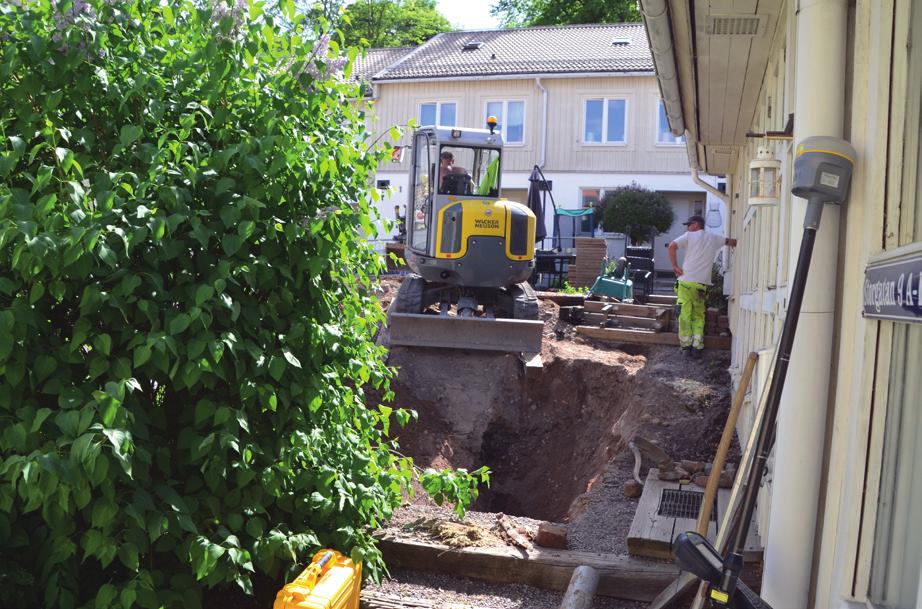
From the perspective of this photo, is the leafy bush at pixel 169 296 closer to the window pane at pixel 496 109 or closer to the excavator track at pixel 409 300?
the excavator track at pixel 409 300

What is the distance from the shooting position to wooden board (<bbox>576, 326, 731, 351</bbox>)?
12656 millimetres

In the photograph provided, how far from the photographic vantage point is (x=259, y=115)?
4.04m

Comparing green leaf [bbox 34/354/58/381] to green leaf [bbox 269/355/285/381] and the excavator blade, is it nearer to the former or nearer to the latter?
green leaf [bbox 269/355/285/381]

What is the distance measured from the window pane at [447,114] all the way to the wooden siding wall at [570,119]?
0.72ft

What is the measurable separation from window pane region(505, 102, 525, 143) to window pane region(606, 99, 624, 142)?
2.64m

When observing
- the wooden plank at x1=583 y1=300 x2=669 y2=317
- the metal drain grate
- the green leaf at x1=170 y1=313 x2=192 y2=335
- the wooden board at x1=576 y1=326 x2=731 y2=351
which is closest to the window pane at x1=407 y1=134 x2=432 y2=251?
the wooden board at x1=576 y1=326 x2=731 y2=351

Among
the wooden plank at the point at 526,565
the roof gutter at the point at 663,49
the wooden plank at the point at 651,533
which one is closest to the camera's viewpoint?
the wooden plank at the point at 526,565

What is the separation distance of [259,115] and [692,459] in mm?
5224

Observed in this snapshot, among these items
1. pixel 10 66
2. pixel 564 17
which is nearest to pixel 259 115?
pixel 10 66

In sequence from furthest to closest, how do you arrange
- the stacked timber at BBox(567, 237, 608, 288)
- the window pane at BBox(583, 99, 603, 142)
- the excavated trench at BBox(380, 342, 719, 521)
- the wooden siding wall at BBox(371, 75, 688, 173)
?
the window pane at BBox(583, 99, 603, 142)
the wooden siding wall at BBox(371, 75, 688, 173)
the stacked timber at BBox(567, 237, 608, 288)
the excavated trench at BBox(380, 342, 719, 521)

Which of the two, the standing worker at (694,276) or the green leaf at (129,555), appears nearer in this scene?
the green leaf at (129,555)

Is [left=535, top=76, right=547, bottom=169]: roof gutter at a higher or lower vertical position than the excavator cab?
higher

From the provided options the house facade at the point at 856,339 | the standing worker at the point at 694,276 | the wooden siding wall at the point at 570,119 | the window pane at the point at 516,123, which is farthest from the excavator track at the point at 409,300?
the window pane at the point at 516,123

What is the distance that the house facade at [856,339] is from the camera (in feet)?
7.80
